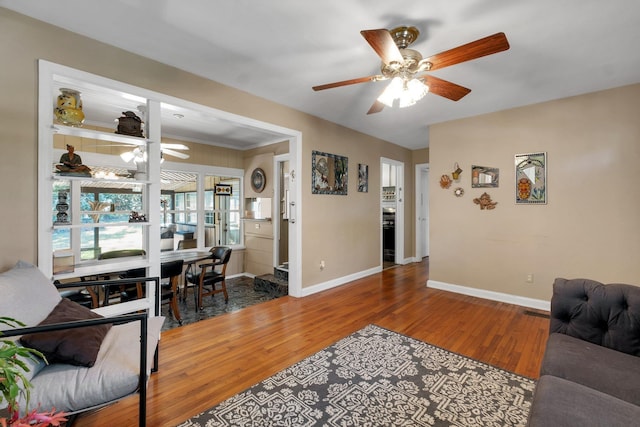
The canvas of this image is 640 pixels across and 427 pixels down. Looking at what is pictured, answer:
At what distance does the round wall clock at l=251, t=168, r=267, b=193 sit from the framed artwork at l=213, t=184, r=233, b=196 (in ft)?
1.60

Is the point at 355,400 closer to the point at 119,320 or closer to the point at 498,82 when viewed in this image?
the point at 119,320

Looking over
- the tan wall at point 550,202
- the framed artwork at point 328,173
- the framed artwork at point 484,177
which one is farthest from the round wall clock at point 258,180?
the framed artwork at point 484,177

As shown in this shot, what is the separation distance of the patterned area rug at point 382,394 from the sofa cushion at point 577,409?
61 centimetres

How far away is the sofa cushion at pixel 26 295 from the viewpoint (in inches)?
55.8

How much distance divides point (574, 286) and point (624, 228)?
2111mm

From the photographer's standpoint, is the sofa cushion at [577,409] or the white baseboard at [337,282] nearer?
the sofa cushion at [577,409]

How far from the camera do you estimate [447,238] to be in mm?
4359

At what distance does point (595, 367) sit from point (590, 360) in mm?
63

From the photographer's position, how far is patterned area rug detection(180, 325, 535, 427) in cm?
171

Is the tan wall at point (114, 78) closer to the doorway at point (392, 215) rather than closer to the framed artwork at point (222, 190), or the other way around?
the doorway at point (392, 215)

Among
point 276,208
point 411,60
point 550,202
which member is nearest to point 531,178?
point 550,202

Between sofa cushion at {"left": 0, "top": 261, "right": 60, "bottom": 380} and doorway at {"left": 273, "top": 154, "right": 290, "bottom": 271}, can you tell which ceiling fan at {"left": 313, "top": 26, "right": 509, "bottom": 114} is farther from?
doorway at {"left": 273, "top": 154, "right": 290, "bottom": 271}

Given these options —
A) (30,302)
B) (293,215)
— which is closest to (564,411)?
(30,302)

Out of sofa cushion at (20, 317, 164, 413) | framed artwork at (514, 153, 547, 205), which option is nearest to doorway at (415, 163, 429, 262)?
framed artwork at (514, 153, 547, 205)
